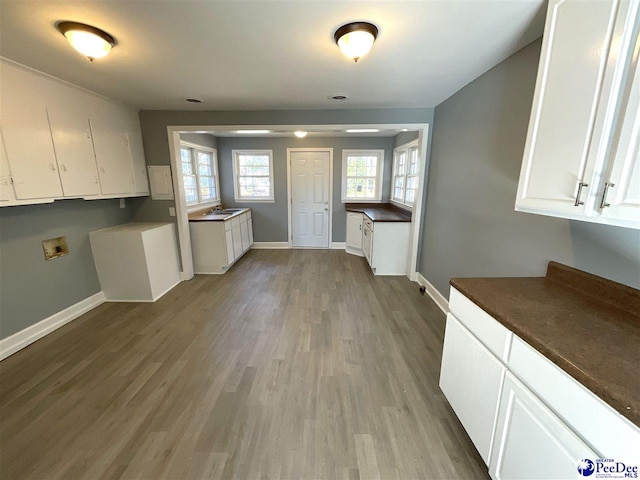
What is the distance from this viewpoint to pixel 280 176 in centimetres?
543

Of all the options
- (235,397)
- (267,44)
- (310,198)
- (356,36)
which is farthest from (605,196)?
(310,198)

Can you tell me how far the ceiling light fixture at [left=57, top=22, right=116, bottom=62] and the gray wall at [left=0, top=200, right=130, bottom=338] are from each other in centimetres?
164

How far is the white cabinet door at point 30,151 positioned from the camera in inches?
80.5

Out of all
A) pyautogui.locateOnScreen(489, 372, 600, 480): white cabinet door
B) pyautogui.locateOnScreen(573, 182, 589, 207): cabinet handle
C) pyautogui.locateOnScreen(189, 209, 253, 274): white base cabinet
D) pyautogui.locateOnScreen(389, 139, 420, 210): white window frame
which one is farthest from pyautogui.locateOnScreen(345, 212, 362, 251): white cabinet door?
pyautogui.locateOnScreen(489, 372, 600, 480): white cabinet door

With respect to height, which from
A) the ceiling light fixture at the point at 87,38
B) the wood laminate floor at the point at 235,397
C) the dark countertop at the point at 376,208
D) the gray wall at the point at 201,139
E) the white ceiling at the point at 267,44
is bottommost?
the wood laminate floor at the point at 235,397

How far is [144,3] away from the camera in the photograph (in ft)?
4.53

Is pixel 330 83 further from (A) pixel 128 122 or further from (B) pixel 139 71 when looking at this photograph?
(A) pixel 128 122

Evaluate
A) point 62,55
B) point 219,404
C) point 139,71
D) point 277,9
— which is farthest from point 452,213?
point 62,55

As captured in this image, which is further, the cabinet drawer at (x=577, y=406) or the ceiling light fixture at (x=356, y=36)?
the ceiling light fixture at (x=356, y=36)

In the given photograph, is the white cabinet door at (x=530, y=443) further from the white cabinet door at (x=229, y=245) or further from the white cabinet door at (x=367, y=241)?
the white cabinet door at (x=229, y=245)

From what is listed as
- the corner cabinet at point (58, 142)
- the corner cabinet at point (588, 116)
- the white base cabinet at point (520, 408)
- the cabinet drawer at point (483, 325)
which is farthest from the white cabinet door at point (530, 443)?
the corner cabinet at point (58, 142)

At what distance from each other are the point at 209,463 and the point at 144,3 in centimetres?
254

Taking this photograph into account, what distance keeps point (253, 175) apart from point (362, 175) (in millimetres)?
2383

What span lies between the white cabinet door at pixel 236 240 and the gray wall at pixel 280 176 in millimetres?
927
